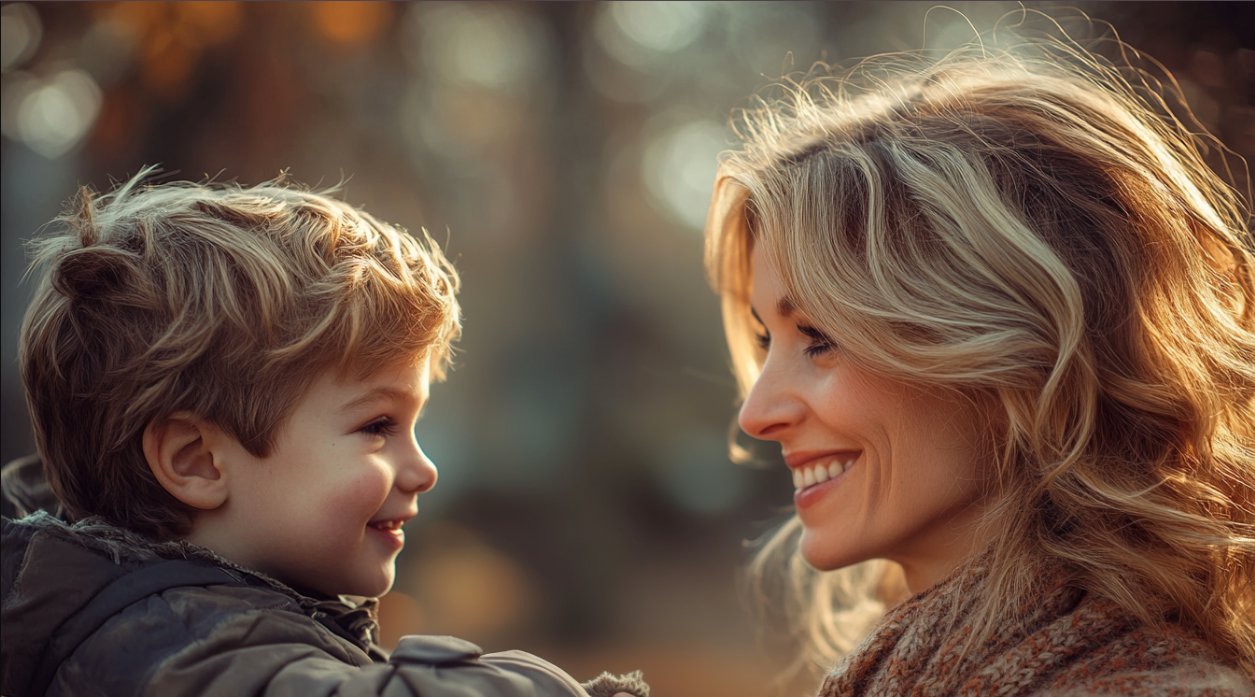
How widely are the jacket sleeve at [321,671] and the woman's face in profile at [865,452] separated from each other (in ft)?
2.19

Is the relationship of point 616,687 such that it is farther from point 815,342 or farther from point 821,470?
point 815,342

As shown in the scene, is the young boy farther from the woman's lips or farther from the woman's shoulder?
the woman's shoulder

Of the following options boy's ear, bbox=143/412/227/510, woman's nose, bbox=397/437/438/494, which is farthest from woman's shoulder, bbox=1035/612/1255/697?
boy's ear, bbox=143/412/227/510

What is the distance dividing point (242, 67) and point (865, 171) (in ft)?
11.7

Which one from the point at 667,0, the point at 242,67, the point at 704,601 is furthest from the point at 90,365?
the point at 704,601

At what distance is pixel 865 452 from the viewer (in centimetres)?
151

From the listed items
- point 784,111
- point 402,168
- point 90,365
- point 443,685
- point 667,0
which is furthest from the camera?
point 667,0

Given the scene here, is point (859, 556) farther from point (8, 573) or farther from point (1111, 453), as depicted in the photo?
point (8, 573)

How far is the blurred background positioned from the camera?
4.17 meters

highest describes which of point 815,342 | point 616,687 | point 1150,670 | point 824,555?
point 815,342

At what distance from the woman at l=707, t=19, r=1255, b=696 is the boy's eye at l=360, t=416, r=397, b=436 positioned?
71 cm

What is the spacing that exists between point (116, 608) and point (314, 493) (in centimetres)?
32

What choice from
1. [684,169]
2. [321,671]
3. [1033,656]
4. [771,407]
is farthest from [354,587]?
[684,169]

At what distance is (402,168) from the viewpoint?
5074 mm
